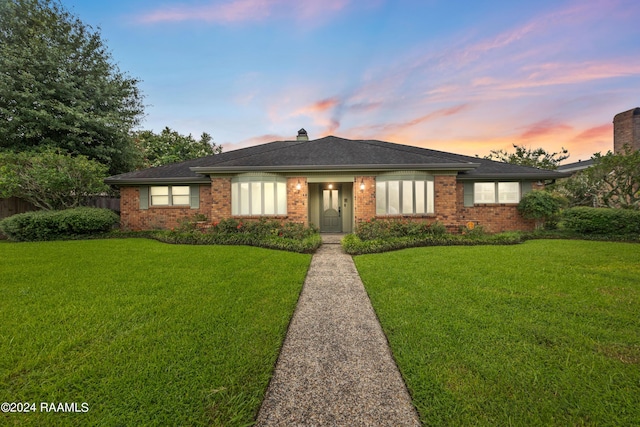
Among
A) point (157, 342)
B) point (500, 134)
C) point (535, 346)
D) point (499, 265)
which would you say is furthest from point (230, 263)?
point (500, 134)

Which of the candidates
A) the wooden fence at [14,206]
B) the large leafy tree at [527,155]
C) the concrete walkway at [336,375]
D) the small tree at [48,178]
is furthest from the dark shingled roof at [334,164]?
the large leafy tree at [527,155]

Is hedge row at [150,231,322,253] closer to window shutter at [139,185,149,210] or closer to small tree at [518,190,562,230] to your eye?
window shutter at [139,185,149,210]

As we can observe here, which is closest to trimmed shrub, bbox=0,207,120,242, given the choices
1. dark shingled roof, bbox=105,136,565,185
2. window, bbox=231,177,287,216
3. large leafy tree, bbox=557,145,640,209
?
dark shingled roof, bbox=105,136,565,185

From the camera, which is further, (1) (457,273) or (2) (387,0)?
(2) (387,0)

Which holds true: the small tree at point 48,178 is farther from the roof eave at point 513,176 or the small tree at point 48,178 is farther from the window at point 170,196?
the roof eave at point 513,176

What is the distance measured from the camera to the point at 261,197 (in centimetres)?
955

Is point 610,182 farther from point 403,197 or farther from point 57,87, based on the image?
point 57,87

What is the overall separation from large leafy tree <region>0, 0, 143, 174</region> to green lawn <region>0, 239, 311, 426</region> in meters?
10.1

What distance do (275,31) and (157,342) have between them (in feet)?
43.8

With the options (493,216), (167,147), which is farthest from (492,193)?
(167,147)

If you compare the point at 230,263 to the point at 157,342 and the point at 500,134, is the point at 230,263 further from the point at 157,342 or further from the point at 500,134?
the point at 500,134

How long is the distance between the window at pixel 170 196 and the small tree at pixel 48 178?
2.11m

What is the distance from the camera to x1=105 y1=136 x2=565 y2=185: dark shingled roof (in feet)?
29.9

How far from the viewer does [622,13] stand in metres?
7.92
